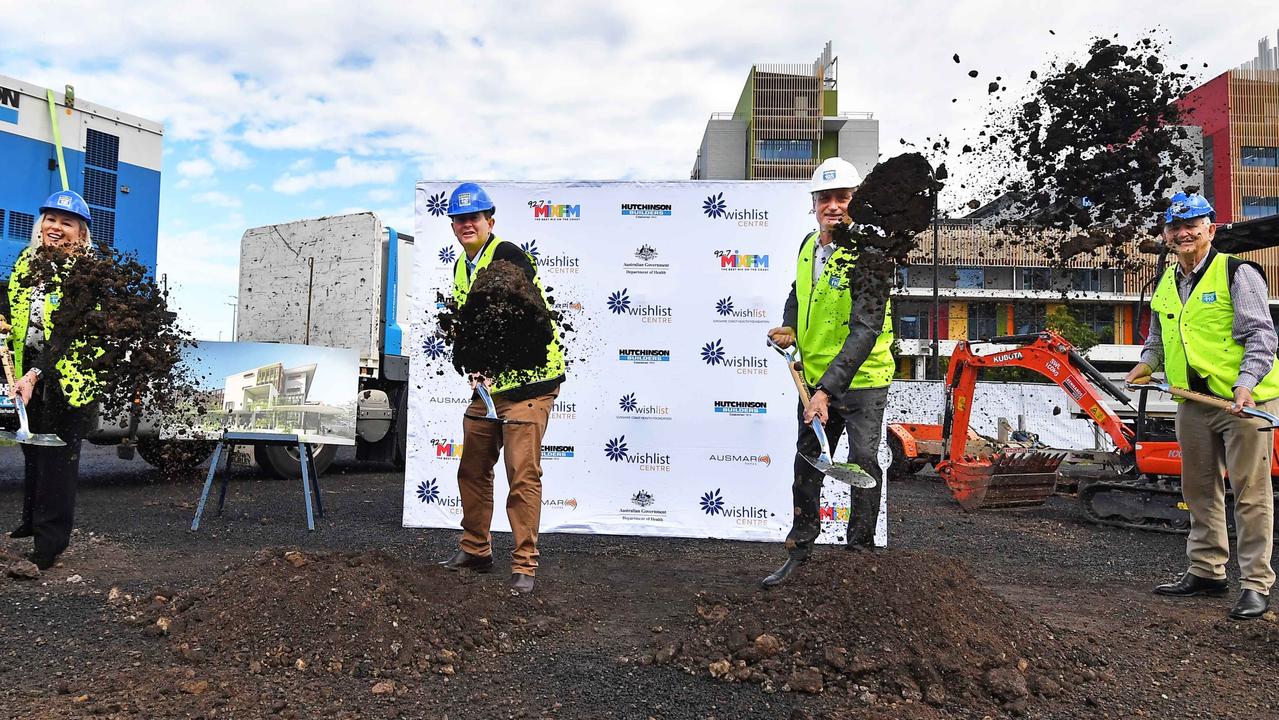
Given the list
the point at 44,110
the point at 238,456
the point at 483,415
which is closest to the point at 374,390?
the point at 238,456

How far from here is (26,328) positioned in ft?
14.1

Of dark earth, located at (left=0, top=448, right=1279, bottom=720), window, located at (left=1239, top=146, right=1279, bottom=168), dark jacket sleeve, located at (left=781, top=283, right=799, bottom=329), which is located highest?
window, located at (left=1239, top=146, right=1279, bottom=168)

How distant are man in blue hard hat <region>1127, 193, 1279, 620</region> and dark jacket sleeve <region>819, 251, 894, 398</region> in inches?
70.2

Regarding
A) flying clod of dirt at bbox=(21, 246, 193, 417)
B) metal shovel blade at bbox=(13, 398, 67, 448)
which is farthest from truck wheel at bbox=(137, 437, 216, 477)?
metal shovel blade at bbox=(13, 398, 67, 448)

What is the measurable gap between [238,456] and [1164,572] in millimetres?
7715

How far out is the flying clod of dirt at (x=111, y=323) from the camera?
14.1ft

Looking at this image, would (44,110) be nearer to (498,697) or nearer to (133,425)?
(133,425)

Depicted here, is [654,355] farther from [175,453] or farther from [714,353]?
[175,453]

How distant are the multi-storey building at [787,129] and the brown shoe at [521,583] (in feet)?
190

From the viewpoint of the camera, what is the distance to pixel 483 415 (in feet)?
14.4

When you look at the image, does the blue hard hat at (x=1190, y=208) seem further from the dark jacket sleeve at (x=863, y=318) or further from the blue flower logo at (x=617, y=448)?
the blue flower logo at (x=617, y=448)

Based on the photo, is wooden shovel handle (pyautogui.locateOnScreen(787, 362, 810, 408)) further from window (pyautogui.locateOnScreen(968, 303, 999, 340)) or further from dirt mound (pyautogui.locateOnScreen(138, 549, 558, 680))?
window (pyautogui.locateOnScreen(968, 303, 999, 340))

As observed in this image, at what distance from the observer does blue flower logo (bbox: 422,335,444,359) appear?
618cm

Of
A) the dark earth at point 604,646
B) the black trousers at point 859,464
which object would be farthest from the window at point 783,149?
the black trousers at point 859,464
